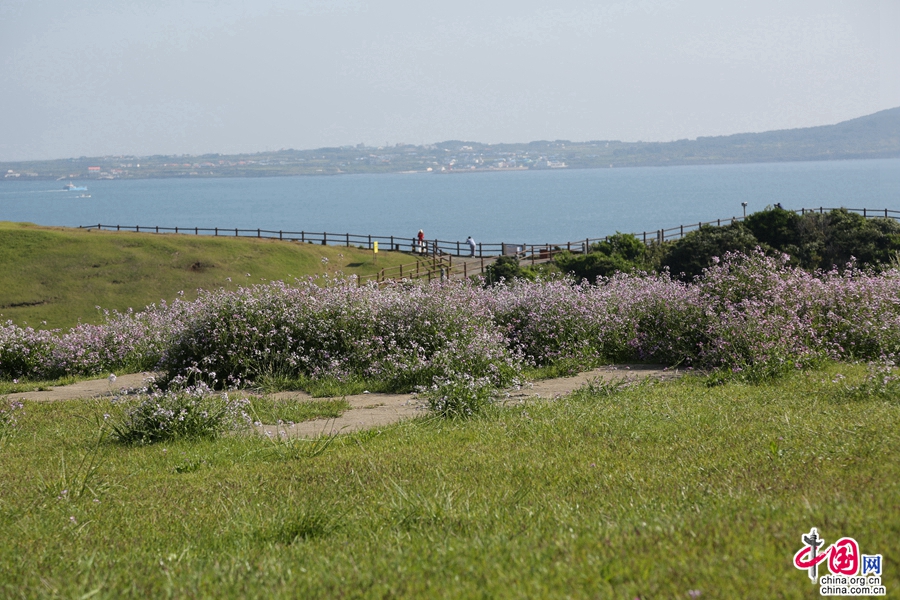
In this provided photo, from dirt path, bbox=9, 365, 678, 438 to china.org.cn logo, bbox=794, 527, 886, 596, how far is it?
545cm

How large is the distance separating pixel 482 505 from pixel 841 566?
228cm

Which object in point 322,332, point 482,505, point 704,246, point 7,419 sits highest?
point 482,505

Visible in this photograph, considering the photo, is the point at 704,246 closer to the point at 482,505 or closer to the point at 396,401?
the point at 396,401

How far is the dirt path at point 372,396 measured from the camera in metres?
9.16

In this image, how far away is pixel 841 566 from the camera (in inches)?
136

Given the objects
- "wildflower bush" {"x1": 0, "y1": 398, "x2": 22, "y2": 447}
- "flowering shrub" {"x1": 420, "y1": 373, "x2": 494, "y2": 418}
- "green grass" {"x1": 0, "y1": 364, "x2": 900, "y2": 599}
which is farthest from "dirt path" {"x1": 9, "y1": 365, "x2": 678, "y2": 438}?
"wildflower bush" {"x1": 0, "y1": 398, "x2": 22, "y2": 447}

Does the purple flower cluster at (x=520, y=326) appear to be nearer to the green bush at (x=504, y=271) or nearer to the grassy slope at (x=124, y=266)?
the green bush at (x=504, y=271)

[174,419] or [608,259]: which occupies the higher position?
[174,419]

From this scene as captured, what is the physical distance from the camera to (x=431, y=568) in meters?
3.86

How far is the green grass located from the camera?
12.1ft

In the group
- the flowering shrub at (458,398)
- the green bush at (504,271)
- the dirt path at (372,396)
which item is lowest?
the green bush at (504,271)

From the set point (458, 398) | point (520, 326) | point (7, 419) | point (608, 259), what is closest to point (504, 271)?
point (608, 259)

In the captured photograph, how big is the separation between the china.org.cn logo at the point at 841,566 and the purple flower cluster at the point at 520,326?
7596mm

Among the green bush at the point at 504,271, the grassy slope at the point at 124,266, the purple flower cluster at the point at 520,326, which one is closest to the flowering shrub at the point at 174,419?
the purple flower cluster at the point at 520,326
